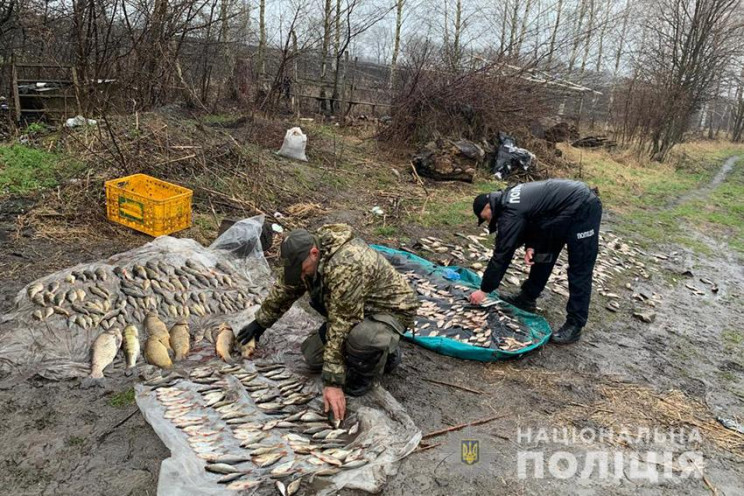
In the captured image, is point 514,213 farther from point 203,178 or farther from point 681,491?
point 203,178

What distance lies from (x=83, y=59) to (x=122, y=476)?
5.58m

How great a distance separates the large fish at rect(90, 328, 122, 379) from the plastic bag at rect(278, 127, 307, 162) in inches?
244

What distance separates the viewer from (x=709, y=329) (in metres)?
5.04

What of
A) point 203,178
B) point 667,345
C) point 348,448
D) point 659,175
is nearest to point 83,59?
point 203,178

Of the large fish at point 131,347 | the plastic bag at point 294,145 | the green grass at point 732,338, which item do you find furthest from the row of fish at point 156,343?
the plastic bag at point 294,145

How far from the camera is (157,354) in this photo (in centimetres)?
314

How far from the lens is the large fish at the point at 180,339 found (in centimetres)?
325

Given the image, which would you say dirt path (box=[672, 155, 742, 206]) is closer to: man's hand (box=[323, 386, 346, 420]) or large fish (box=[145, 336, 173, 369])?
man's hand (box=[323, 386, 346, 420])

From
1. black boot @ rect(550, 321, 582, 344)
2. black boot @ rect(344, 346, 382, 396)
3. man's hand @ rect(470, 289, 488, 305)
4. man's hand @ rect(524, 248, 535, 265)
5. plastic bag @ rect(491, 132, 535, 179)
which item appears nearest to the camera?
black boot @ rect(344, 346, 382, 396)

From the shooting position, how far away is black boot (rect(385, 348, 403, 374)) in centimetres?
333

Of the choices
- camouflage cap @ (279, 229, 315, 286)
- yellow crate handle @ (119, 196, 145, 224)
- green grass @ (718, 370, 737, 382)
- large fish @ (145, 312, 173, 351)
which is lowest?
green grass @ (718, 370, 737, 382)

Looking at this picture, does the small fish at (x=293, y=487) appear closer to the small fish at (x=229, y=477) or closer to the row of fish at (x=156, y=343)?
the small fish at (x=229, y=477)

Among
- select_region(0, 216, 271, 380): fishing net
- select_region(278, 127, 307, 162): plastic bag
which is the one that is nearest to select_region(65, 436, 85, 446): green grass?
select_region(0, 216, 271, 380): fishing net

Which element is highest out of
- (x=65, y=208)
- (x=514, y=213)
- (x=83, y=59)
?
(x=83, y=59)
